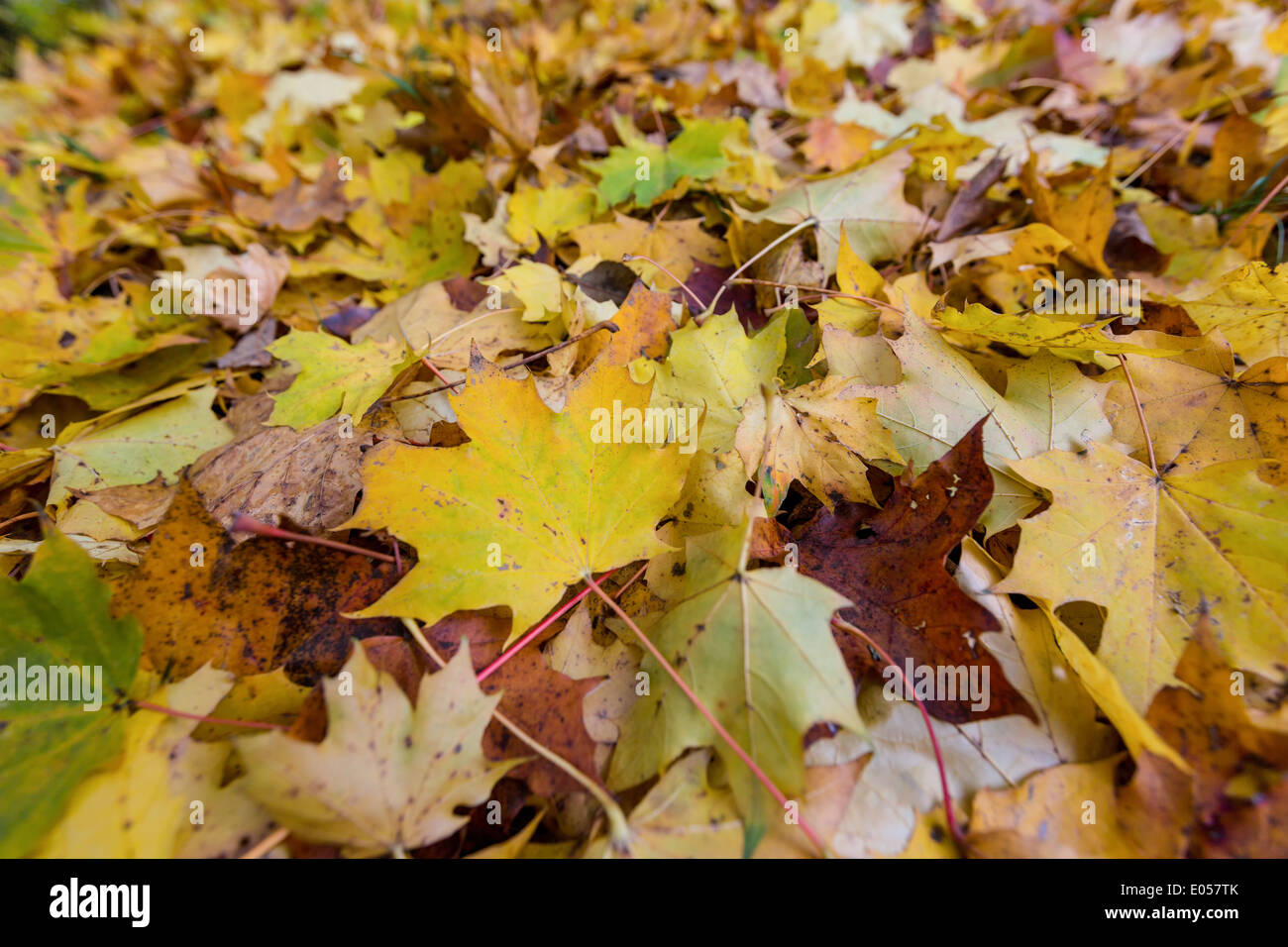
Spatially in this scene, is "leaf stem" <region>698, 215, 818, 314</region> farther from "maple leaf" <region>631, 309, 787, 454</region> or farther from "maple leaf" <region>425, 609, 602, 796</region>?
"maple leaf" <region>425, 609, 602, 796</region>

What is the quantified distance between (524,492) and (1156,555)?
0.86 meters

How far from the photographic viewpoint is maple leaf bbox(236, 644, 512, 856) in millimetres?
625

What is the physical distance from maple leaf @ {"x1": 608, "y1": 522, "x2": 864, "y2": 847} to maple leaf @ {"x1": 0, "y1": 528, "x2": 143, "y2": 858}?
1.99 ft

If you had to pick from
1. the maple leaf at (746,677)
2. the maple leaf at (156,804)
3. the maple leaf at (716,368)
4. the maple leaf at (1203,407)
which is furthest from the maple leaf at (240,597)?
the maple leaf at (1203,407)

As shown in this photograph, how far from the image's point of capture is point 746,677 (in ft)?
2.24

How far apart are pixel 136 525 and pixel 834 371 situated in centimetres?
115

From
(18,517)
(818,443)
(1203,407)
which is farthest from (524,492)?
(1203,407)

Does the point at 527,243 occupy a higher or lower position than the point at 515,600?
higher

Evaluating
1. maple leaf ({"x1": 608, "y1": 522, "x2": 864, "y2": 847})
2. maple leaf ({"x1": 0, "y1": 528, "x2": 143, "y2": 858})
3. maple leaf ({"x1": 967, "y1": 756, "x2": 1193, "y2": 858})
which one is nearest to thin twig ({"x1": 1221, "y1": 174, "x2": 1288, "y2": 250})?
maple leaf ({"x1": 967, "y1": 756, "x2": 1193, "y2": 858})

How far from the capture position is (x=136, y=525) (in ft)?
3.16

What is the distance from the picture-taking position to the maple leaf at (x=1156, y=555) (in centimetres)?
72

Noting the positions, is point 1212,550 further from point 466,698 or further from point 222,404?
point 222,404

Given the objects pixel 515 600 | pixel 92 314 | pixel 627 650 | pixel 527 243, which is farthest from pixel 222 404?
pixel 627 650

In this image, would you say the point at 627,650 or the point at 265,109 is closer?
the point at 627,650
